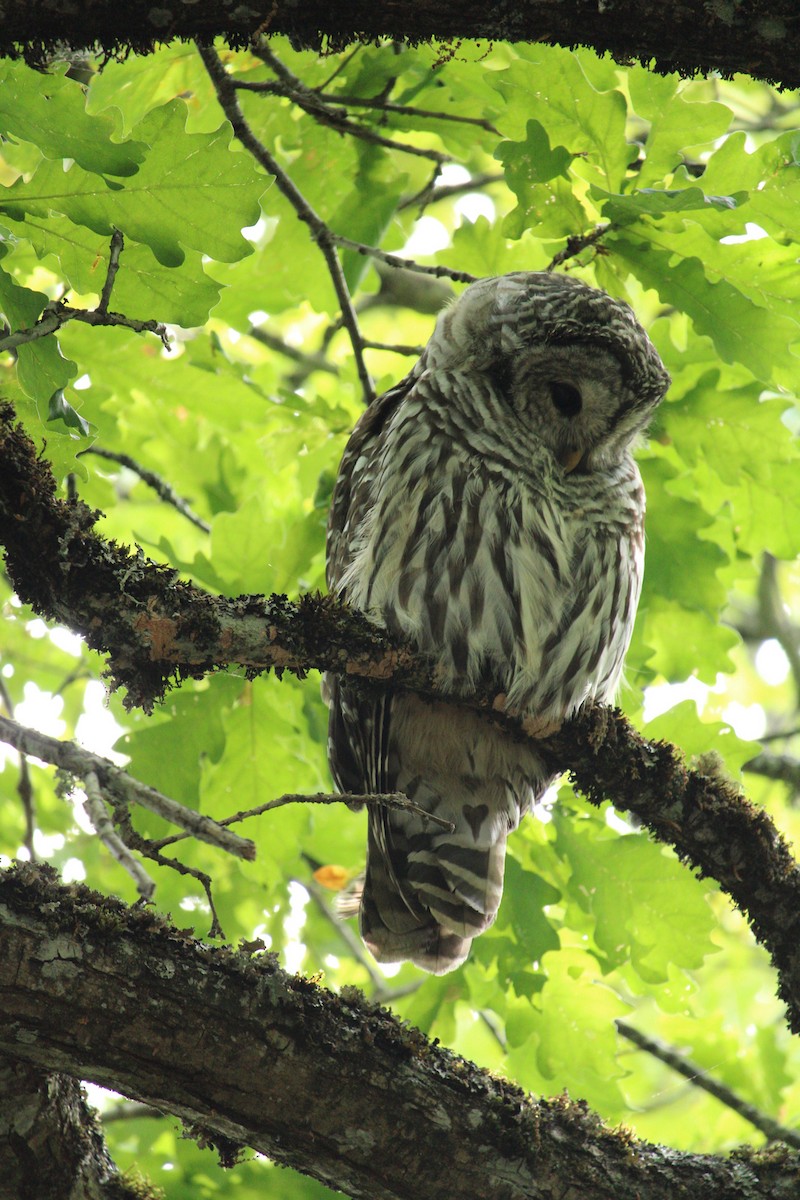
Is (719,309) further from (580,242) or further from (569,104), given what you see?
(569,104)

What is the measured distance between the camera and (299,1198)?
11.6ft

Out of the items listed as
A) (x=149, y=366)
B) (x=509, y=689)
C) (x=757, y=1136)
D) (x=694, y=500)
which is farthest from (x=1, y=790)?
(x=757, y=1136)

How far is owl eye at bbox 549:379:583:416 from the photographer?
3740 millimetres

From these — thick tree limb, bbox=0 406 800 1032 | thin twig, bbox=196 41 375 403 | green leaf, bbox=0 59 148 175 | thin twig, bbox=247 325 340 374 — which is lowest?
thick tree limb, bbox=0 406 800 1032

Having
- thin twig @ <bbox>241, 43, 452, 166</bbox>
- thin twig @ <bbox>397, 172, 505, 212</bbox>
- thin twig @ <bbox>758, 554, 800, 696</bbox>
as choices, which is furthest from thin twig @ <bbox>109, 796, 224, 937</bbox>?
thin twig @ <bbox>758, 554, 800, 696</bbox>

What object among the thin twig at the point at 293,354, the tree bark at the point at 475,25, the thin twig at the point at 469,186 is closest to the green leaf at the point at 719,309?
the tree bark at the point at 475,25

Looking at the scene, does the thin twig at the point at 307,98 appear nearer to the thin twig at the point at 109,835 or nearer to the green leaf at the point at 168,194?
the green leaf at the point at 168,194

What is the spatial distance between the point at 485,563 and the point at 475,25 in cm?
152

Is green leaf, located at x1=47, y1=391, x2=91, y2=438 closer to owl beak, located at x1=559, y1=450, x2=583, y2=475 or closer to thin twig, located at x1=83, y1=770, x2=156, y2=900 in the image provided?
thin twig, located at x1=83, y1=770, x2=156, y2=900

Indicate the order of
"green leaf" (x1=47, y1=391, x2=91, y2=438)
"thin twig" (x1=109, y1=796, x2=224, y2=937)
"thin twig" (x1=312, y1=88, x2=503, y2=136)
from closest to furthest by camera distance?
"thin twig" (x1=109, y1=796, x2=224, y2=937)
"green leaf" (x1=47, y1=391, x2=91, y2=438)
"thin twig" (x1=312, y1=88, x2=503, y2=136)

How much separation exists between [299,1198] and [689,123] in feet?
11.2

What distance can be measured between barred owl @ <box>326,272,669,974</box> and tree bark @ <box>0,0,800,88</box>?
1185mm

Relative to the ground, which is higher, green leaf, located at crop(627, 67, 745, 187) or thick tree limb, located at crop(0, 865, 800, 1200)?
green leaf, located at crop(627, 67, 745, 187)

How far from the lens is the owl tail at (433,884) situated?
12.4 feet
